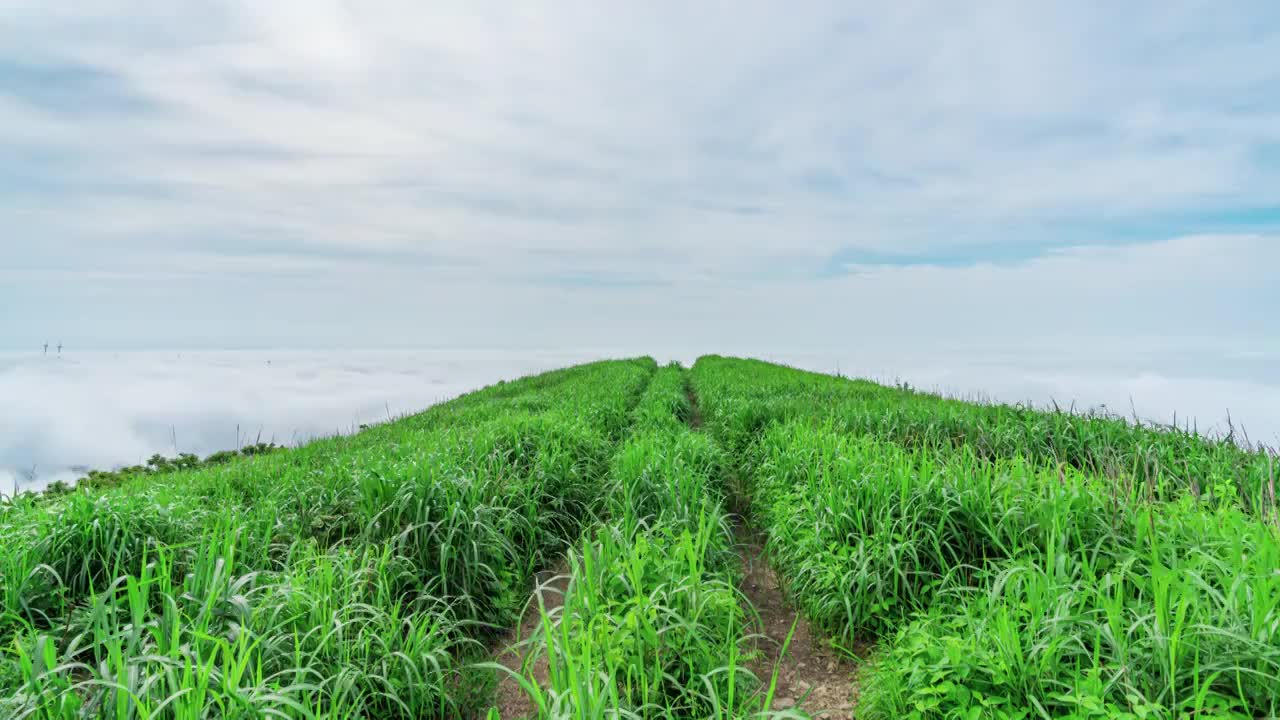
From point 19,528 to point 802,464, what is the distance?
6.48m

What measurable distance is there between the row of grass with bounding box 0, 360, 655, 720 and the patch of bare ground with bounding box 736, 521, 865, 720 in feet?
6.04

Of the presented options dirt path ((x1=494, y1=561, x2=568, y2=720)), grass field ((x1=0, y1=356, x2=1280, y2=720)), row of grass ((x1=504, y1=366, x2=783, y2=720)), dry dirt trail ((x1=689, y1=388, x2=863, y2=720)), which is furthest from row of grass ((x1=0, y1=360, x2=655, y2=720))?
dry dirt trail ((x1=689, y1=388, x2=863, y2=720))

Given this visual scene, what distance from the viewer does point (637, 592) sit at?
337 centimetres

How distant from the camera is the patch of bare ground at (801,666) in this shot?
3467 millimetres

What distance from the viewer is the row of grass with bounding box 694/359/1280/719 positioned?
2559mm

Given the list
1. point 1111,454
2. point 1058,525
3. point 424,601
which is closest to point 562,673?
point 424,601

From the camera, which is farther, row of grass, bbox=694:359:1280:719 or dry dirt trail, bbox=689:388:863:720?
dry dirt trail, bbox=689:388:863:720

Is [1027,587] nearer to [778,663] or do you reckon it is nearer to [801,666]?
[778,663]

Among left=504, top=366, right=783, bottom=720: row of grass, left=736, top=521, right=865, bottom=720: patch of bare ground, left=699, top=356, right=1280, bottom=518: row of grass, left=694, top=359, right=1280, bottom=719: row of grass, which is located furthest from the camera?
left=699, top=356, right=1280, bottom=518: row of grass

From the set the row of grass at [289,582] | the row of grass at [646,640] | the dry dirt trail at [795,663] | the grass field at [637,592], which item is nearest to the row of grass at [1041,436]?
the grass field at [637,592]

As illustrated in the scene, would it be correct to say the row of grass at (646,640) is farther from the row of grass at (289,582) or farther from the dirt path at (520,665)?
the row of grass at (289,582)

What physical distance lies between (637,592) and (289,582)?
221 centimetres

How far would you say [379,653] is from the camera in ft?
10.9

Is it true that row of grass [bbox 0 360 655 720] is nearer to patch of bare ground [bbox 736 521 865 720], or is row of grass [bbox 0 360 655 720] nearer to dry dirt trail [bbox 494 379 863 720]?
dry dirt trail [bbox 494 379 863 720]
